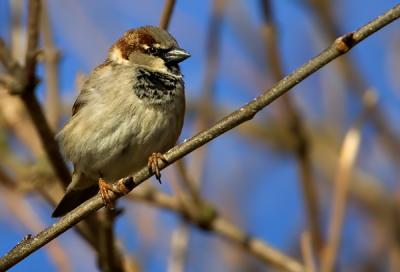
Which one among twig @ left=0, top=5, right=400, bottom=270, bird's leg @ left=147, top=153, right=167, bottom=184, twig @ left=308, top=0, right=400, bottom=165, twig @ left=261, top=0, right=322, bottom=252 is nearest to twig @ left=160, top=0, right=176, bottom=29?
twig @ left=261, top=0, right=322, bottom=252

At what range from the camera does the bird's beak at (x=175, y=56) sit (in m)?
2.79

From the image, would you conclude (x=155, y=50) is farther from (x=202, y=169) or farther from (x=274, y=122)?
(x=274, y=122)

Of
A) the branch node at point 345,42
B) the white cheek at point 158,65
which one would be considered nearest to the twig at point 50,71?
the white cheek at point 158,65

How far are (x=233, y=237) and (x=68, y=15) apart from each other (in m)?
1.38

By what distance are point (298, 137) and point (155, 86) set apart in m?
0.54

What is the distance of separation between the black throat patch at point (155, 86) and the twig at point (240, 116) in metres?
0.88

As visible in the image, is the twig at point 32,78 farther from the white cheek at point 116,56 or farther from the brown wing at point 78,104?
the white cheek at point 116,56

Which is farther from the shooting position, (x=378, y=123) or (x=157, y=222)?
(x=157, y=222)

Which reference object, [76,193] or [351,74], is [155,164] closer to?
[76,193]

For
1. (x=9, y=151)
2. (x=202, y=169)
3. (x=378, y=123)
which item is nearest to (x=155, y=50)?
(x=202, y=169)

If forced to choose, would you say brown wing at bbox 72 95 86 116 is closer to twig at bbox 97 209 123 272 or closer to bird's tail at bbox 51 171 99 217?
bird's tail at bbox 51 171 99 217

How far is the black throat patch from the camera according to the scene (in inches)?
102

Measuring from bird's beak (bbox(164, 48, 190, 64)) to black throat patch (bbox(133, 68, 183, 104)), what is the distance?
10cm

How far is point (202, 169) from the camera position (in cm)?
276
